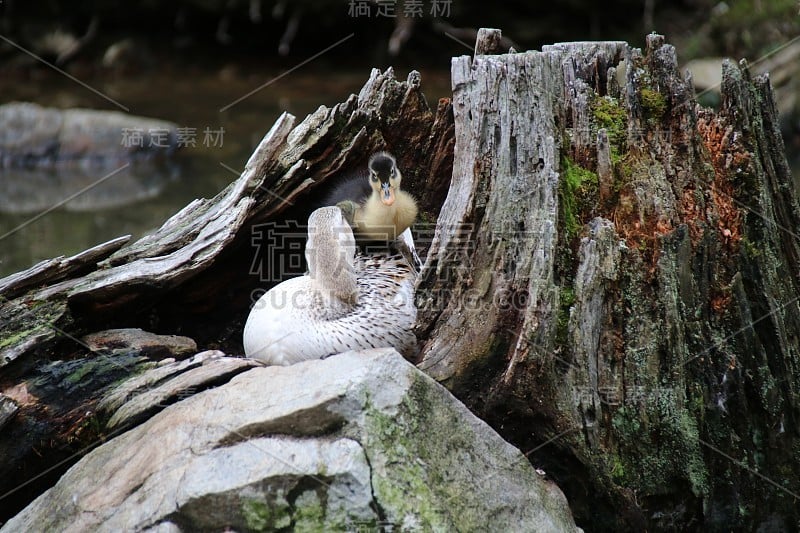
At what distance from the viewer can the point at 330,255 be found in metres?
4.44

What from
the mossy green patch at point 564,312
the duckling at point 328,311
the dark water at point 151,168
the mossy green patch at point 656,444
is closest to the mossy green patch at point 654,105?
the mossy green patch at point 564,312

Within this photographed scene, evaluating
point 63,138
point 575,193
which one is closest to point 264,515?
point 575,193

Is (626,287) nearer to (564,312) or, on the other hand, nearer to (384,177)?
(564,312)

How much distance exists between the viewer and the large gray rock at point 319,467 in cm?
312

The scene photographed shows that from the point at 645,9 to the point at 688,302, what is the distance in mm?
12870

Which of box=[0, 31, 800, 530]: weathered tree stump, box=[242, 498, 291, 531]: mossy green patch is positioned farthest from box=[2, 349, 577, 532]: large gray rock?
box=[0, 31, 800, 530]: weathered tree stump

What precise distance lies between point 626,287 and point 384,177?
1.50 metres

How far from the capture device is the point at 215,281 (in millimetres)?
4984

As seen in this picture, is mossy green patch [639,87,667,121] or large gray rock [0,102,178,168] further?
large gray rock [0,102,178,168]

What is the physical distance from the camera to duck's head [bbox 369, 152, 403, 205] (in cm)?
466

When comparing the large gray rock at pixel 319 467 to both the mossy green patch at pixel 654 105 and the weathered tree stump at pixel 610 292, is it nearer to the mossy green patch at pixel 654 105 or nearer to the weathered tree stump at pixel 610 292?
the weathered tree stump at pixel 610 292

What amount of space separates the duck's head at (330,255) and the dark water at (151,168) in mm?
5740

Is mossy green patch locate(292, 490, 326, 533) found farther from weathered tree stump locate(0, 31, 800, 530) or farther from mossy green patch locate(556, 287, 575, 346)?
mossy green patch locate(556, 287, 575, 346)

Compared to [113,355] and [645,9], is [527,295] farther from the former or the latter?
[645,9]
